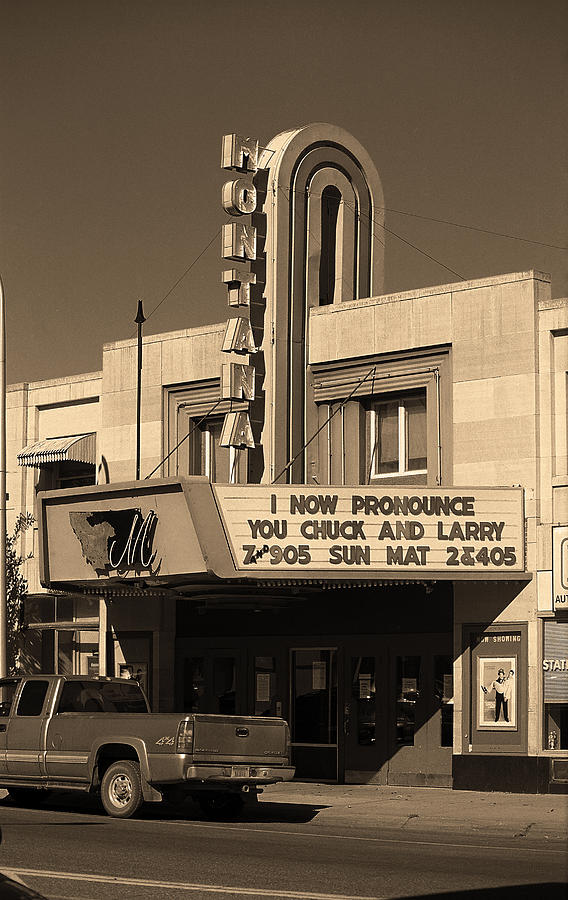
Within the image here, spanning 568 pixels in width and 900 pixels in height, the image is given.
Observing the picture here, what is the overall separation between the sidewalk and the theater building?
2.43 feet

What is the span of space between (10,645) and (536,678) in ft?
43.3

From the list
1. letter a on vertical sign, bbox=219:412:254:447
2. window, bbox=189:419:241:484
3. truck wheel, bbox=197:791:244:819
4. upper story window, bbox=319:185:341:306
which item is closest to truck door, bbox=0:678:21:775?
truck wheel, bbox=197:791:244:819

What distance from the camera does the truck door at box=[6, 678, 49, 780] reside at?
2009 centimetres

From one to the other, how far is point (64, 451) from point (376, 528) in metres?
9.01

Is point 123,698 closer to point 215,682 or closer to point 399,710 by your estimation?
point 399,710

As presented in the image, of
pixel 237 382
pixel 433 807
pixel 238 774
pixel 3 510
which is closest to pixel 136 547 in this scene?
pixel 3 510

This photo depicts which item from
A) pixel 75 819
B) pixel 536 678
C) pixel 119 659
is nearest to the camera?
pixel 75 819

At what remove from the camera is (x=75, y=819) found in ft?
61.8

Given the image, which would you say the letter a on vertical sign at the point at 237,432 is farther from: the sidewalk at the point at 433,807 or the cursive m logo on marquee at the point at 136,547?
the sidewalk at the point at 433,807

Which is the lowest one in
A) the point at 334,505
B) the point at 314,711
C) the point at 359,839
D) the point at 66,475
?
the point at 359,839

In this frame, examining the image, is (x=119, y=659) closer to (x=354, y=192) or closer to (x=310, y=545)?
(x=310, y=545)

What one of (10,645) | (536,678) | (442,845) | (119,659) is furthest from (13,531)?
(442,845)

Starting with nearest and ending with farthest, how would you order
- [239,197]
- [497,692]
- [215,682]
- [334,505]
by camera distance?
1. [334,505]
2. [497,692]
3. [239,197]
4. [215,682]

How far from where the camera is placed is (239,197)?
84.5 ft
